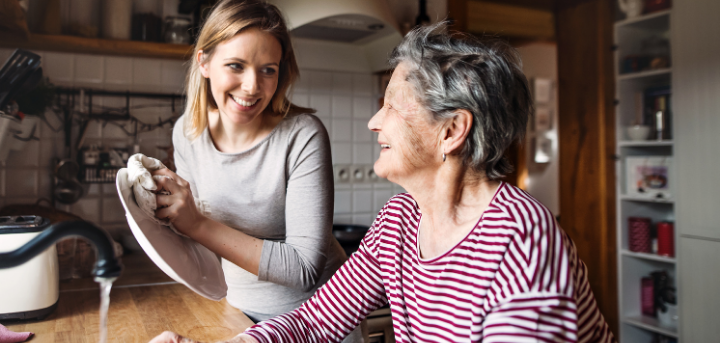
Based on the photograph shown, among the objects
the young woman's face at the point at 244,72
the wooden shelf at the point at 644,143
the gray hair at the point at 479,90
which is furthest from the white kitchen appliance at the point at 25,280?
the wooden shelf at the point at 644,143

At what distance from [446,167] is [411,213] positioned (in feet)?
0.50

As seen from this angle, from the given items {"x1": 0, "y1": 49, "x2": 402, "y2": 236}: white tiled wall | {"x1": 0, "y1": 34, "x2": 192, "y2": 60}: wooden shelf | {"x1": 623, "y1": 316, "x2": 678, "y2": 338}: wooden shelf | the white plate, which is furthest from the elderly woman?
{"x1": 623, "y1": 316, "x2": 678, "y2": 338}: wooden shelf

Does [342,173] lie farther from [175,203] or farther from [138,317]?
[175,203]

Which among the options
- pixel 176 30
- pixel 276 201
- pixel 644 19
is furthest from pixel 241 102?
pixel 644 19

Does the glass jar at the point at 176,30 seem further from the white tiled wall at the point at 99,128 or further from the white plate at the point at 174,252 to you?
the white plate at the point at 174,252

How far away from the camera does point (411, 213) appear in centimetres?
102

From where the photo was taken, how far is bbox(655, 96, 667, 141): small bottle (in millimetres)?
2615

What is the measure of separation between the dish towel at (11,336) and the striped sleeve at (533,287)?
86cm

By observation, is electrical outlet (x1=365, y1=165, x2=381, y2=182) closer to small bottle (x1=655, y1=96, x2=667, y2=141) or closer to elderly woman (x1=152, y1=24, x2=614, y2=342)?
small bottle (x1=655, y1=96, x2=667, y2=141)

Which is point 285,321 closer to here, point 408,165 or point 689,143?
point 408,165

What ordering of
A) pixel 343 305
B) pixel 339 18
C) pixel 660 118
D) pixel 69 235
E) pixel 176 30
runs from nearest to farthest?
1. pixel 69 235
2. pixel 343 305
3. pixel 176 30
4. pixel 339 18
5. pixel 660 118

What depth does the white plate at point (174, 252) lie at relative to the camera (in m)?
0.82

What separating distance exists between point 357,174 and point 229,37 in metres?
1.68

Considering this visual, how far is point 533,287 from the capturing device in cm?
74
